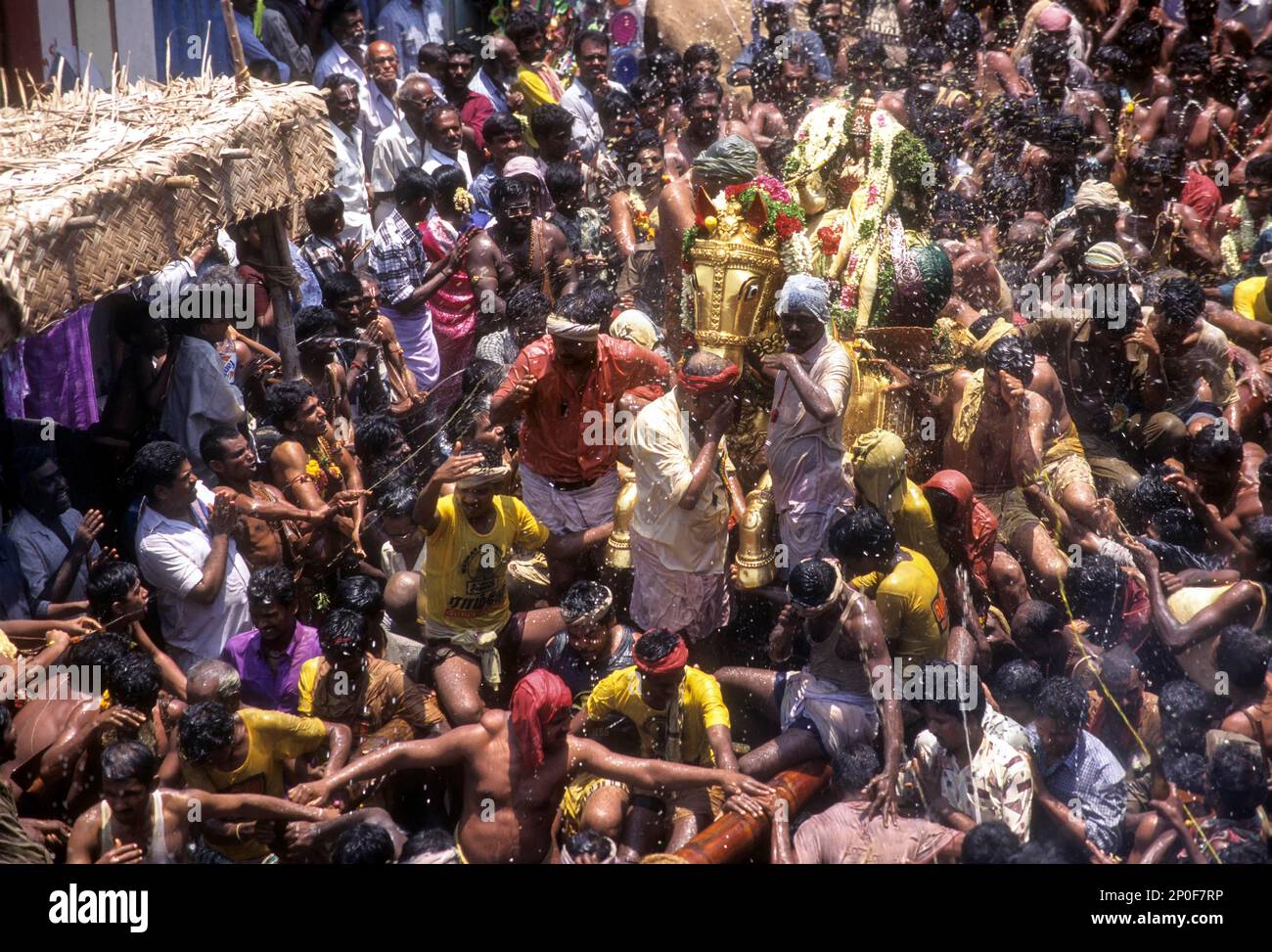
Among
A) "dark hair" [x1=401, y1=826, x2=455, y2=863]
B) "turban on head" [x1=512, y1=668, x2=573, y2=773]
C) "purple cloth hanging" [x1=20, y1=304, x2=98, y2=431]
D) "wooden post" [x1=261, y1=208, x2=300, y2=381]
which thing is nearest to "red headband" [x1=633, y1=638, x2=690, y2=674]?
"turban on head" [x1=512, y1=668, x2=573, y2=773]

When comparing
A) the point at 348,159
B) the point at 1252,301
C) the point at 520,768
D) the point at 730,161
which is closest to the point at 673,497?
the point at 520,768

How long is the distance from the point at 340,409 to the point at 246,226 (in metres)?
1.00

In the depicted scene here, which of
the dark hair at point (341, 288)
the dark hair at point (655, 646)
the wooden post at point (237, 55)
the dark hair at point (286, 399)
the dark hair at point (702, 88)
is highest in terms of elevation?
the wooden post at point (237, 55)

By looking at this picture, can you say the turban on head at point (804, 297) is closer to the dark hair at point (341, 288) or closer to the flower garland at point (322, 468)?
the flower garland at point (322, 468)

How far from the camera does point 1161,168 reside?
9859 mm

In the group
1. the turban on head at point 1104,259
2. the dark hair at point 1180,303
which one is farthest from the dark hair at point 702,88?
the dark hair at point 1180,303

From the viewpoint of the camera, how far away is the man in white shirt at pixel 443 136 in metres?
9.25

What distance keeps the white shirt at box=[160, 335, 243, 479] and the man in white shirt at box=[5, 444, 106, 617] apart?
0.64 meters

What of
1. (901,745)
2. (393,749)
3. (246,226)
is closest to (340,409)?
(246,226)

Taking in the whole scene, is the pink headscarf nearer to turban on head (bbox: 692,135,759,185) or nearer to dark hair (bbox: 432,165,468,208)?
dark hair (bbox: 432,165,468,208)

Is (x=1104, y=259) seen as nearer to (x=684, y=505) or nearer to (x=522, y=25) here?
(x=684, y=505)

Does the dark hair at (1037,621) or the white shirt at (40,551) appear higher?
the white shirt at (40,551)

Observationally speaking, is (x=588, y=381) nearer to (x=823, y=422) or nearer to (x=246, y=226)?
(x=823, y=422)

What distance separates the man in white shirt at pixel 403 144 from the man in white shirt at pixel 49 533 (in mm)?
3148
